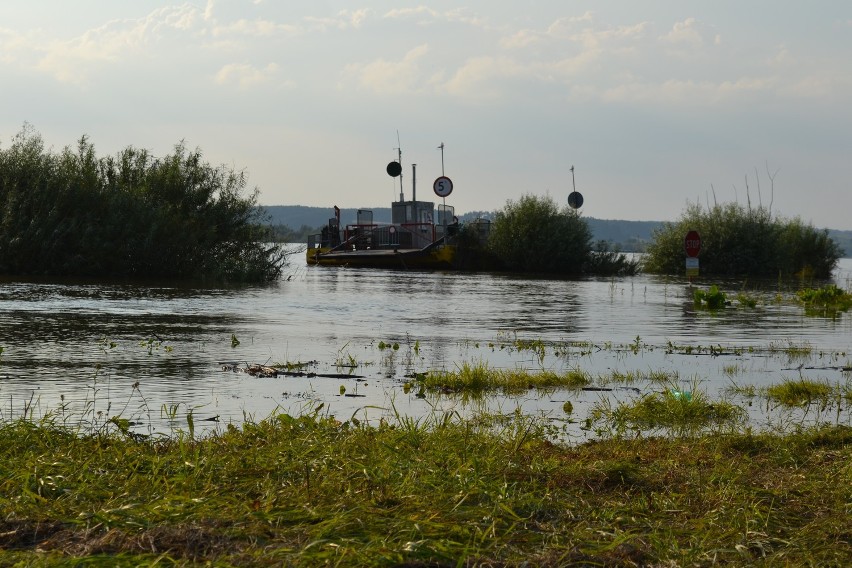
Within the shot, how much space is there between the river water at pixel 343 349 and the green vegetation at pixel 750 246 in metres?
24.7

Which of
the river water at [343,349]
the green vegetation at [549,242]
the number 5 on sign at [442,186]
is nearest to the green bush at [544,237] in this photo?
→ the green vegetation at [549,242]

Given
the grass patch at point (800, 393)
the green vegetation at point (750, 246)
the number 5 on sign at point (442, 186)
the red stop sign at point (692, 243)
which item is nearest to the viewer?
the grass patch at point (800, 393)

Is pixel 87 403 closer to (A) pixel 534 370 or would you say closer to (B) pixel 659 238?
(A) pixel 534 370

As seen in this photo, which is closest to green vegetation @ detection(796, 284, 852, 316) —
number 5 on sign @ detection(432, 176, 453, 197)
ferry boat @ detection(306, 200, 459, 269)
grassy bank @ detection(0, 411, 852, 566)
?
grassy bank @ detection(0, 411, 852, 566)

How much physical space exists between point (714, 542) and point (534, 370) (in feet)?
23.9

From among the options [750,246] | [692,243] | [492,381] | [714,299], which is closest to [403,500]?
[492,381]

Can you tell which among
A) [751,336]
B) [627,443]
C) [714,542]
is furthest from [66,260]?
[714,542]

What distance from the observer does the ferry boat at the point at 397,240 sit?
187 feet

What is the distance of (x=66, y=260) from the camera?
33594 mm

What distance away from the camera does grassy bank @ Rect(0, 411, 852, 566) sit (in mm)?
3828

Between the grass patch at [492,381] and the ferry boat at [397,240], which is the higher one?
the ferry boat at [397,240]

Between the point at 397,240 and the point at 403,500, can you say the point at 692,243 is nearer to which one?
the point at 403,500

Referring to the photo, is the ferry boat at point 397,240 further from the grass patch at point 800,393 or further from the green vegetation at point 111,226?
the grass patch at point 800,393

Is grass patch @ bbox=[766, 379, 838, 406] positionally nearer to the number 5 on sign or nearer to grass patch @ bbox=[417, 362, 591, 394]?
grass patch @ bbox=[417, 362, 591, 394]
